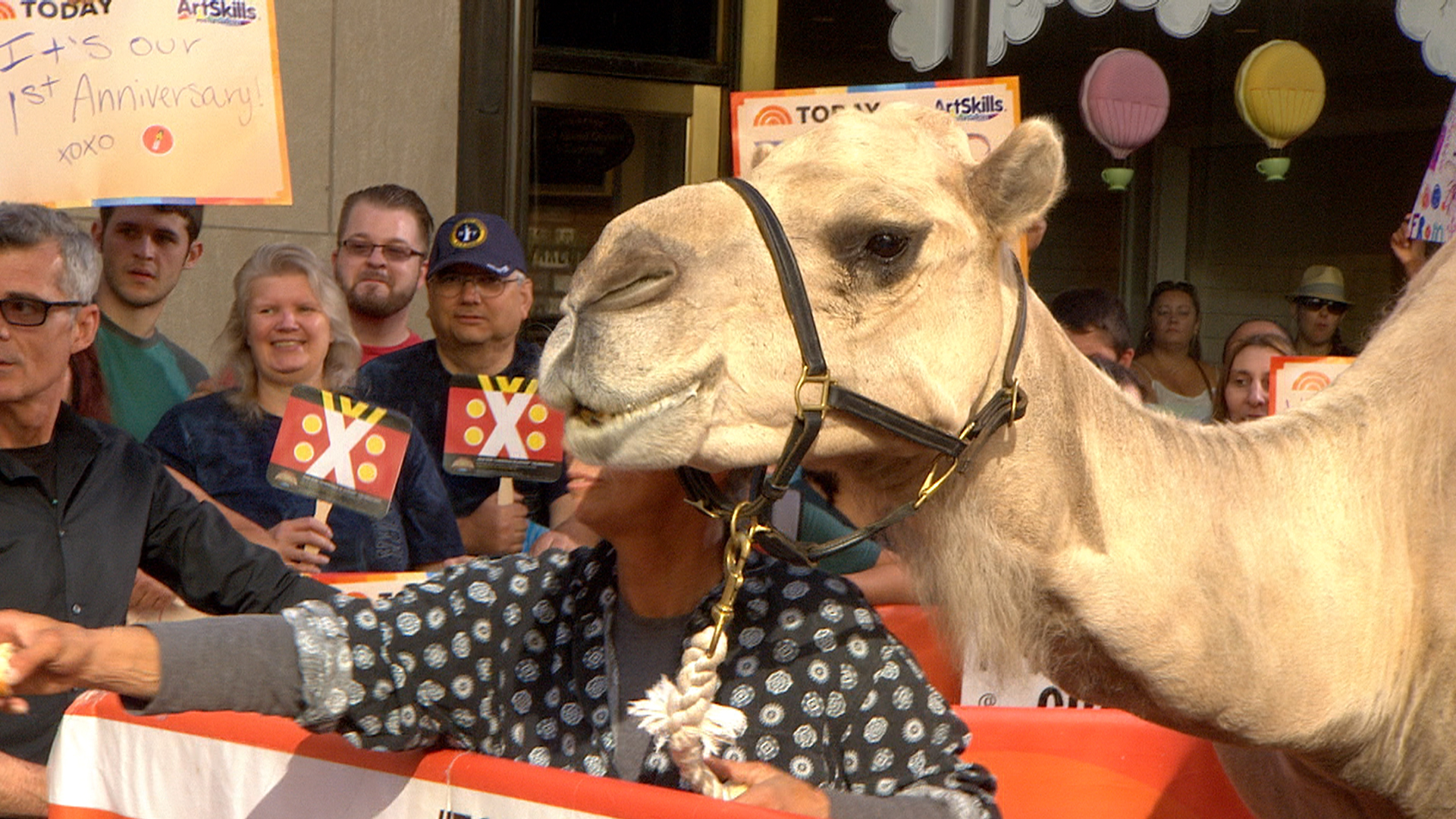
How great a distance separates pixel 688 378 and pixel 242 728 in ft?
3.27

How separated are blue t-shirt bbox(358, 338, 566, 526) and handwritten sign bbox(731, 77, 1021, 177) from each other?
1.22 meters

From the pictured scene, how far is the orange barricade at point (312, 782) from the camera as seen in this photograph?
246 cm

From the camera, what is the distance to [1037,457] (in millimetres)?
2889

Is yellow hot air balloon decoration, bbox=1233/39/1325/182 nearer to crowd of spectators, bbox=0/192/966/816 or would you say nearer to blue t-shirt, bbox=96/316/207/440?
crowd of spectators, bbox=0/192/966/816

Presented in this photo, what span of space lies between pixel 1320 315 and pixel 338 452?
646 centimetres

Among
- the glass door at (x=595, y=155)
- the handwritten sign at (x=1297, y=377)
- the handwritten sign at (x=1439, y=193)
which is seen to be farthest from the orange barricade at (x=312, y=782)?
the glass door at (x=595, y=155)

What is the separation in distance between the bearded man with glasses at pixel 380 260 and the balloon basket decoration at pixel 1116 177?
7.23 m

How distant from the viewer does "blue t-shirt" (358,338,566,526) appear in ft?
17.3

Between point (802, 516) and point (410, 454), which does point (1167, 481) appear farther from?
point (410, 454)

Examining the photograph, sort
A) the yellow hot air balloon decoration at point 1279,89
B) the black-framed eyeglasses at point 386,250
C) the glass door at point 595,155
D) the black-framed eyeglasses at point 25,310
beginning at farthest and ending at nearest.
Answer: the yellow hot air balloon decoration at point 1279,89, the glass door at point 595,155, the black-framed eyeglasses at point 386,250, the black-framed eyeglasses at point 25,310

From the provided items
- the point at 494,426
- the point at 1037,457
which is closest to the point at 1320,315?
the point at 494,426

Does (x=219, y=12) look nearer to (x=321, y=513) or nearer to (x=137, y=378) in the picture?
(x=137, y=378)

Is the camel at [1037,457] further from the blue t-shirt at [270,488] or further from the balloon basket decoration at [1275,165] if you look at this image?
the balloon basket decoration at [1275,165]

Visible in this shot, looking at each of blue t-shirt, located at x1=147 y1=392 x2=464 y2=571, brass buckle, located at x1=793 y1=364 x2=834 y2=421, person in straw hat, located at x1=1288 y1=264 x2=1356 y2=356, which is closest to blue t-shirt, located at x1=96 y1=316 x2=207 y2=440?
blue t-shirt, located at x1=147 y1=392 x2=464 y2=571
